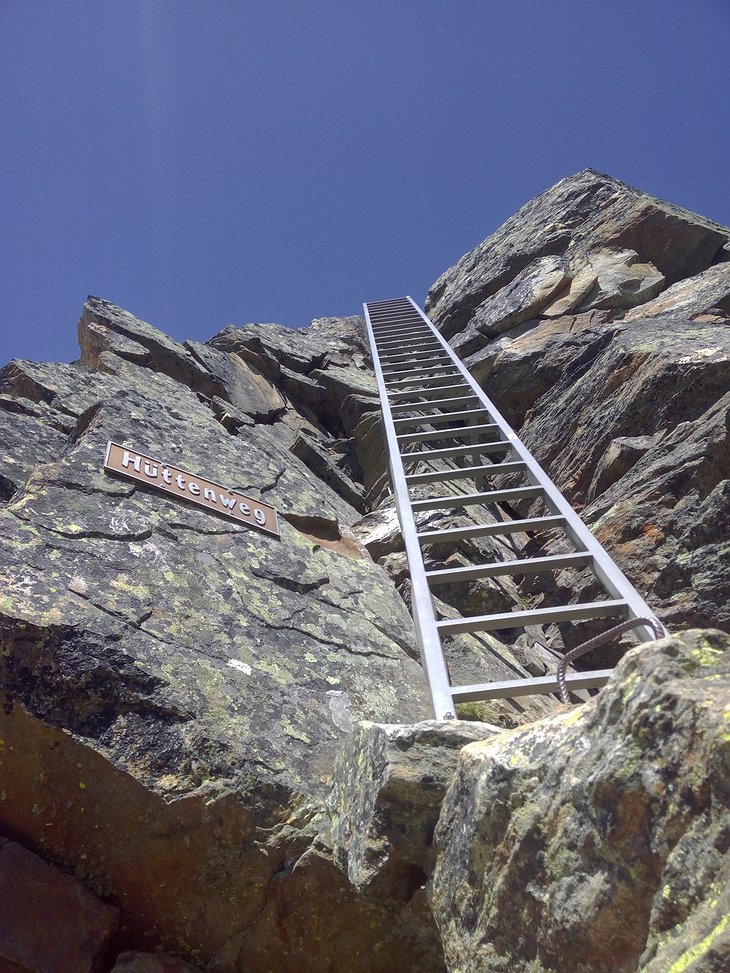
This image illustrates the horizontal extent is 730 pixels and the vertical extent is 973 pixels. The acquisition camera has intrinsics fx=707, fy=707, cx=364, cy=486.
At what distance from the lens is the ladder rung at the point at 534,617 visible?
4.32 m

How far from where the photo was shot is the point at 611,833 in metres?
1.91

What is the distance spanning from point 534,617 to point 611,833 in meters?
2.50

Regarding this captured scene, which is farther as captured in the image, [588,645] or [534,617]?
[534,617]

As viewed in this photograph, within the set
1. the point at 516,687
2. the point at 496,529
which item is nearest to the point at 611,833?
the point at 516,687

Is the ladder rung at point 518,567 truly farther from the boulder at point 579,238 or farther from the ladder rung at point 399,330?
the ladder rung at point 399,330

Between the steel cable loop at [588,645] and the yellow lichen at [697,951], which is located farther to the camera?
the steel cable loop at [588,645]

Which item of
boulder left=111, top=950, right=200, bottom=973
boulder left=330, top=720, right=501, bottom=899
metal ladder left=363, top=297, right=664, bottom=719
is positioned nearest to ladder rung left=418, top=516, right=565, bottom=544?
metal ladder left=363, top=297, right=664, bottom=719

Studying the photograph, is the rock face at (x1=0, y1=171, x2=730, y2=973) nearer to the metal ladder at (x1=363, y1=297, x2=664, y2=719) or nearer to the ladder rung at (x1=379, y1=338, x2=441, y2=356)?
the metal ladder at (x1=363, y1=297, x2=664, y2=719)

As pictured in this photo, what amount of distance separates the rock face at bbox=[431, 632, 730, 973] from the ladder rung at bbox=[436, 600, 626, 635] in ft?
6.13

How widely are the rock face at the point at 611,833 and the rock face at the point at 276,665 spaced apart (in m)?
0.01

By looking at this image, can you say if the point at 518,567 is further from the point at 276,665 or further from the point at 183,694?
the point at 183,694

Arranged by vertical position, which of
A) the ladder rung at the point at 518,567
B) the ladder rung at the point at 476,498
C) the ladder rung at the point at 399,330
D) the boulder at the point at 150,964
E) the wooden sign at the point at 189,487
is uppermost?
the ladder rung at the point at 399,330

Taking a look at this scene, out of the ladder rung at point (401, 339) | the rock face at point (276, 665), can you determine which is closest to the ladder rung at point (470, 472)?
the rock face at point (276, 665)

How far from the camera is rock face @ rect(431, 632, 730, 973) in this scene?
169cm
